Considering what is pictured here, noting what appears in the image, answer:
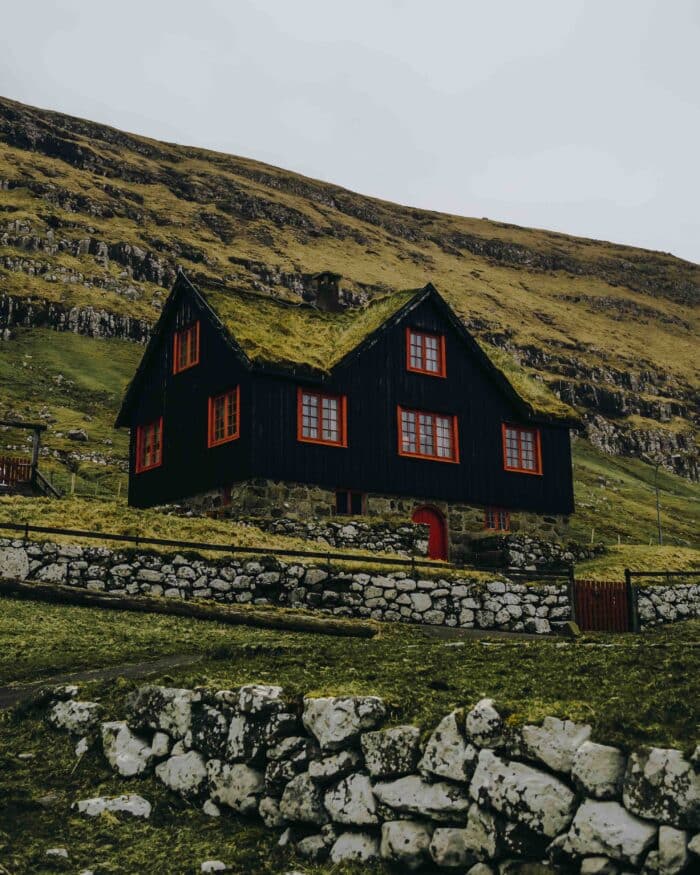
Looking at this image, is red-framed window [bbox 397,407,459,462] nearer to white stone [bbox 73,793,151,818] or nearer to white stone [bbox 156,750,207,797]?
white stone [bbox 156,750,207,797]

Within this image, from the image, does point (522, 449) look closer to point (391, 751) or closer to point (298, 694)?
point (298, 694)

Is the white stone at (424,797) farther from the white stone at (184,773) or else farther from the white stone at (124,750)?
the white stone at (124,750)

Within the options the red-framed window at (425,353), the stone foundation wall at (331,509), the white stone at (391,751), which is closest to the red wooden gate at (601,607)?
the stone foundation wall at (331,509)

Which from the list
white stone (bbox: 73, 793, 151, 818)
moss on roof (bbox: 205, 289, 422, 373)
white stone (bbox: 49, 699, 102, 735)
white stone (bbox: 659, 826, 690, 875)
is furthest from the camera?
moss on roof (bbox: 205, 289, 422, 373)

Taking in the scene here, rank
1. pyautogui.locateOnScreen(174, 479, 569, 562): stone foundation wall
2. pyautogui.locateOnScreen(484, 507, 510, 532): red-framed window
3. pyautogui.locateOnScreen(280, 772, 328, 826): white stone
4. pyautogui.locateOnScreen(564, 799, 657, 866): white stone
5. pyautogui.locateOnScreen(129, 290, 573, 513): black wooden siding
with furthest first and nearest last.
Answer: pyautogui.locateOnScreen(484, 507, 510, 532): red-framed window, pyautogui.locateOnScreen(129, 290, 573, 513): black wooden siding, pyautogui.locateOnScreen(174, 479, 569, 562): stone foundation wall, pyautogui.locateOnScreen(280, 772, 328, 826): white stone, pyautogui.locateOnScreen(564, 799, 657, 866): white stone

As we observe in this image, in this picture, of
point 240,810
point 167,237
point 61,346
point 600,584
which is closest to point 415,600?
point 600,584

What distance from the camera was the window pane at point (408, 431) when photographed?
36656 millimetres

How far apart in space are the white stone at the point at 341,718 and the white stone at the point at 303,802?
39 centimetres

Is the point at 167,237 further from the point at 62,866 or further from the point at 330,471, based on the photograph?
the point at 62,866

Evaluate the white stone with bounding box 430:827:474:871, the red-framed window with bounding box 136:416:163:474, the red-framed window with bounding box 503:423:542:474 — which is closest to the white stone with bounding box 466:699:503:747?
the white stone with bounding box 430:827:474:871

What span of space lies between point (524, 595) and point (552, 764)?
685 inches

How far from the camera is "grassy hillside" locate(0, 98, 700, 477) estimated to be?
4811 inches

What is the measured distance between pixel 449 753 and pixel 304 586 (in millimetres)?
14752

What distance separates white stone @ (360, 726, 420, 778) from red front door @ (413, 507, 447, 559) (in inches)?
1081
